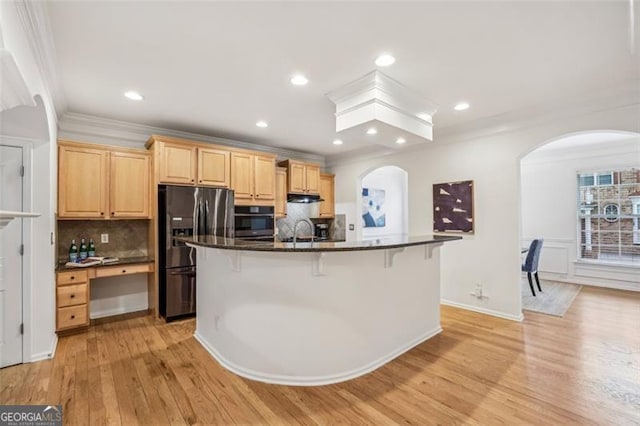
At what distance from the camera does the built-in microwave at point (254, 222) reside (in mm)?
4527

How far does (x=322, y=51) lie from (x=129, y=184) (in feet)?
9.81

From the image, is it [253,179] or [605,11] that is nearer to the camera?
[605,11]

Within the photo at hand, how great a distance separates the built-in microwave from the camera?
14.9ft

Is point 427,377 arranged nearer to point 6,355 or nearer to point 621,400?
point 621,400

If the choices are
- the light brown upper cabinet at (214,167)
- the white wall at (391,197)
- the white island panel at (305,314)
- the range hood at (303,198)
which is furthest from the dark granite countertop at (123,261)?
the white wall at (391,197)

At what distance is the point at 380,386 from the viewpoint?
7.62 ft

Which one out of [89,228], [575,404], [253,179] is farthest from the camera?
[253,179]

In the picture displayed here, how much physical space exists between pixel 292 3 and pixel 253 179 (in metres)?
3.07

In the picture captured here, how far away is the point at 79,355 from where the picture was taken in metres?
2.87

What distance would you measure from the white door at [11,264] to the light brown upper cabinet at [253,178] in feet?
7.45

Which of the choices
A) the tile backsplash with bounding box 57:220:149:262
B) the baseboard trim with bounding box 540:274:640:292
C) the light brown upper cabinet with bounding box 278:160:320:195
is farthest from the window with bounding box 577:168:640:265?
the tile backsplash with bounding box 57:220:149:262

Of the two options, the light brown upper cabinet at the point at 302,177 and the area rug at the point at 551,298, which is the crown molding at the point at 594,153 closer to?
the area rug at the point at 551,298

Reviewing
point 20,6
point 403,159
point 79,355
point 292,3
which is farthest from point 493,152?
point 79,355

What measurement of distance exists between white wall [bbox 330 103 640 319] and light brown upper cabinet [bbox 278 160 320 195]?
5.96 ft
